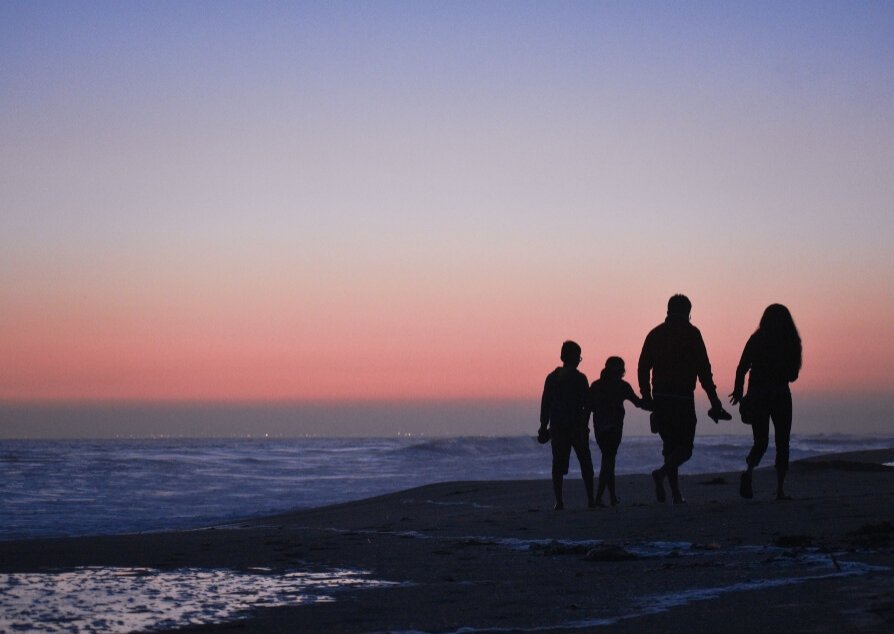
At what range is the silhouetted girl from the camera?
10766 mm

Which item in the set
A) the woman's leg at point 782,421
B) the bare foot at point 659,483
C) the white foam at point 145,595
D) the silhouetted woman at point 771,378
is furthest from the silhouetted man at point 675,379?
the white foam at point 145,595

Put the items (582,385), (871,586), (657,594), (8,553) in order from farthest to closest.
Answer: (582,385)
(8,553)
(657,594)
(871,586)

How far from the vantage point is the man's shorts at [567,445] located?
35.0 feet

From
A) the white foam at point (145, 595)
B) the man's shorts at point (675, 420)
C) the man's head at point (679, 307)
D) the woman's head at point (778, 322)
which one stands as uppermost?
the man's head at point (679, 307)

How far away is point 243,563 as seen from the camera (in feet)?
23.2

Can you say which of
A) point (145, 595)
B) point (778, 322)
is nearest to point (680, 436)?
point (778, 322)

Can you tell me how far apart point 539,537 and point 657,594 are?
2.97 meters

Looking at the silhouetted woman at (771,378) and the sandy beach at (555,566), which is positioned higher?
the silhouetted woman at (771,378)

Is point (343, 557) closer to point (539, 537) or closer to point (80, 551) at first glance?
point (539, 537)

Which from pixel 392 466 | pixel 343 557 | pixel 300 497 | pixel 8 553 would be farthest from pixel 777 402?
pixel 392 466

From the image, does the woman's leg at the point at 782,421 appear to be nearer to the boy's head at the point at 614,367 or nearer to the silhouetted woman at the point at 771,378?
the silhouetted woman at the point at 771,378

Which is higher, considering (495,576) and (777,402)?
(777,402)

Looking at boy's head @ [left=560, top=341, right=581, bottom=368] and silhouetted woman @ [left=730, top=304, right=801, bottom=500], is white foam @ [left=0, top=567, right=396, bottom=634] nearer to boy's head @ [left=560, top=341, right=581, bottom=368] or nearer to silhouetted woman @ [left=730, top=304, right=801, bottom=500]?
silhouetted woman @ [left=730, top=304, right=801, bottom=500]

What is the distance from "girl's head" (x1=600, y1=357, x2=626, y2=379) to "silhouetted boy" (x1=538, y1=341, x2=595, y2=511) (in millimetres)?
279
